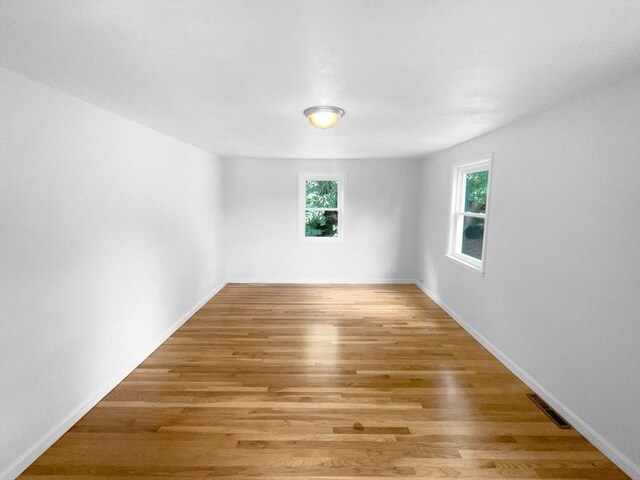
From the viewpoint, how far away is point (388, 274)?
595cm

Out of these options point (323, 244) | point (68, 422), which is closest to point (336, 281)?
point (323, 244)

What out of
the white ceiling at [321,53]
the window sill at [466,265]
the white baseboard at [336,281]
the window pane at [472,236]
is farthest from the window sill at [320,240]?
the white ceiling at [321,53]

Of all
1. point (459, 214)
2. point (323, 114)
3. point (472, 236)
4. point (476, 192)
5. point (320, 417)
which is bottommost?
point (320, 417)

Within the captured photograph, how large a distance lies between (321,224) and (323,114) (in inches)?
142

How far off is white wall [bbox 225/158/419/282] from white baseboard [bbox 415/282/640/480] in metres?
2.44

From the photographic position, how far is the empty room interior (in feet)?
4.58

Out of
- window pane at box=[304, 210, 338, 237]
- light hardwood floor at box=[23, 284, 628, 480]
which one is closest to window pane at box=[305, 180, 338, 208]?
window pane at box=[304, 210, 338, 237]

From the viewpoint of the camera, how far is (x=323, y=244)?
589 centimetres

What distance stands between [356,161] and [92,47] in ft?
15.0

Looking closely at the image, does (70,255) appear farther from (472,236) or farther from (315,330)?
(472,236)

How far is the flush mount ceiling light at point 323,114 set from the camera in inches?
93.0

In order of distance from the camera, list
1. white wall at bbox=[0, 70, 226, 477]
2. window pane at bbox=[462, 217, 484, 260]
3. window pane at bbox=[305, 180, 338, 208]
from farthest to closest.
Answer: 1. window pane at bbox=[305, 180, 338, 208]
2. window pane at bbox=[462, 217, 484, 260]
3. white wall at bbox=[0, 70, 226, 477]

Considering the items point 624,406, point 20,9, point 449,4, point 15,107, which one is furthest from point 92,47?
point 624,406

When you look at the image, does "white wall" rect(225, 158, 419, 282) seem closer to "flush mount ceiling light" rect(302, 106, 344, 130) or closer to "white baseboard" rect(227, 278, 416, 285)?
"white baseboard" rect(227, 278, 416, 285)
